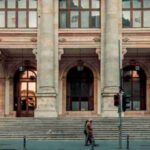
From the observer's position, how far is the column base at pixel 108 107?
49781mm

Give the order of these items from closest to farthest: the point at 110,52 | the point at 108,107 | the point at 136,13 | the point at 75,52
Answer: the point at 108,107, the point at 110,52, the point at 136,13, the point at 75,52

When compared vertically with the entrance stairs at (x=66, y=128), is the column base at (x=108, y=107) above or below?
above

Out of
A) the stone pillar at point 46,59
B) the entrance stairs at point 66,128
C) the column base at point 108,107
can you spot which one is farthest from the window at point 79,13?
the entrance stairs at point 66,128

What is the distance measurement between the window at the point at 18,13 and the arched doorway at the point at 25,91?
6764 mm

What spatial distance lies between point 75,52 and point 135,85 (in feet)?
21.7

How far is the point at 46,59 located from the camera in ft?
167

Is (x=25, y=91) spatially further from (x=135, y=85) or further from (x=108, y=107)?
(x=108, y=107)

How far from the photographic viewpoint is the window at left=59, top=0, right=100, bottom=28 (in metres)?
52.6

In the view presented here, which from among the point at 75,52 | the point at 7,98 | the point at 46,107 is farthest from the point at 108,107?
the point at 7,98

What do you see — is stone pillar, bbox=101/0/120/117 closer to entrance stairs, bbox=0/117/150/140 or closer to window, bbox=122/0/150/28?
window, bbox=122/0/150/28

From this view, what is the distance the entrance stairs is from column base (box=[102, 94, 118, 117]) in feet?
9.49

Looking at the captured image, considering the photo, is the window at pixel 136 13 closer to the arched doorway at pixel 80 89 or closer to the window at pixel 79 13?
the window at pixel 79 13

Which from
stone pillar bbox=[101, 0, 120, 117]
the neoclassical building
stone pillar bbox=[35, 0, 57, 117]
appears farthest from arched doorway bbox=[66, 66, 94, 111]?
stone pillar bbox=[35, 0, 57, 117]

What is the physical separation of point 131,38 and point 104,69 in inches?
139
